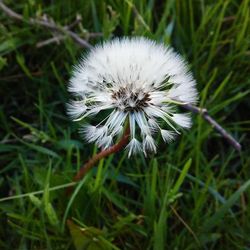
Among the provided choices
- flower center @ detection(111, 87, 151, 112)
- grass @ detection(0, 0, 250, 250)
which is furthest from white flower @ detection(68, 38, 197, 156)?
grass @ detection(0, 0, 250, 250)

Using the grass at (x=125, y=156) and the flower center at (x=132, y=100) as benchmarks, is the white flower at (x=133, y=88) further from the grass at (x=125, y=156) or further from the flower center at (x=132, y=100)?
the grass at (x=125, y=156)

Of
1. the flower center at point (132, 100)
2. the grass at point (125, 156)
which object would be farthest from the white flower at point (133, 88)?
the grass at point (125, 156)

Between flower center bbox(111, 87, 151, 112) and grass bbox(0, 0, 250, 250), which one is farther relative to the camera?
grass bbox(0, 0, 250, 250)

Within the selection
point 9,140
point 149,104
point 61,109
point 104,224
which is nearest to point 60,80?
point 61,109

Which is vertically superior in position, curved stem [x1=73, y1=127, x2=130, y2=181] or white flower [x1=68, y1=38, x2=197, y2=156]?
white flower [x1=68, y1=38, x2=197, y2=156]

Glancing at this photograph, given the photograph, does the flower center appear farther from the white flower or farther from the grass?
the grass

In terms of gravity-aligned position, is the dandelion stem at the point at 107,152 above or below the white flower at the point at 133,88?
below

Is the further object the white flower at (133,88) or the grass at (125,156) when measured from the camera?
the grass at (125,156)
